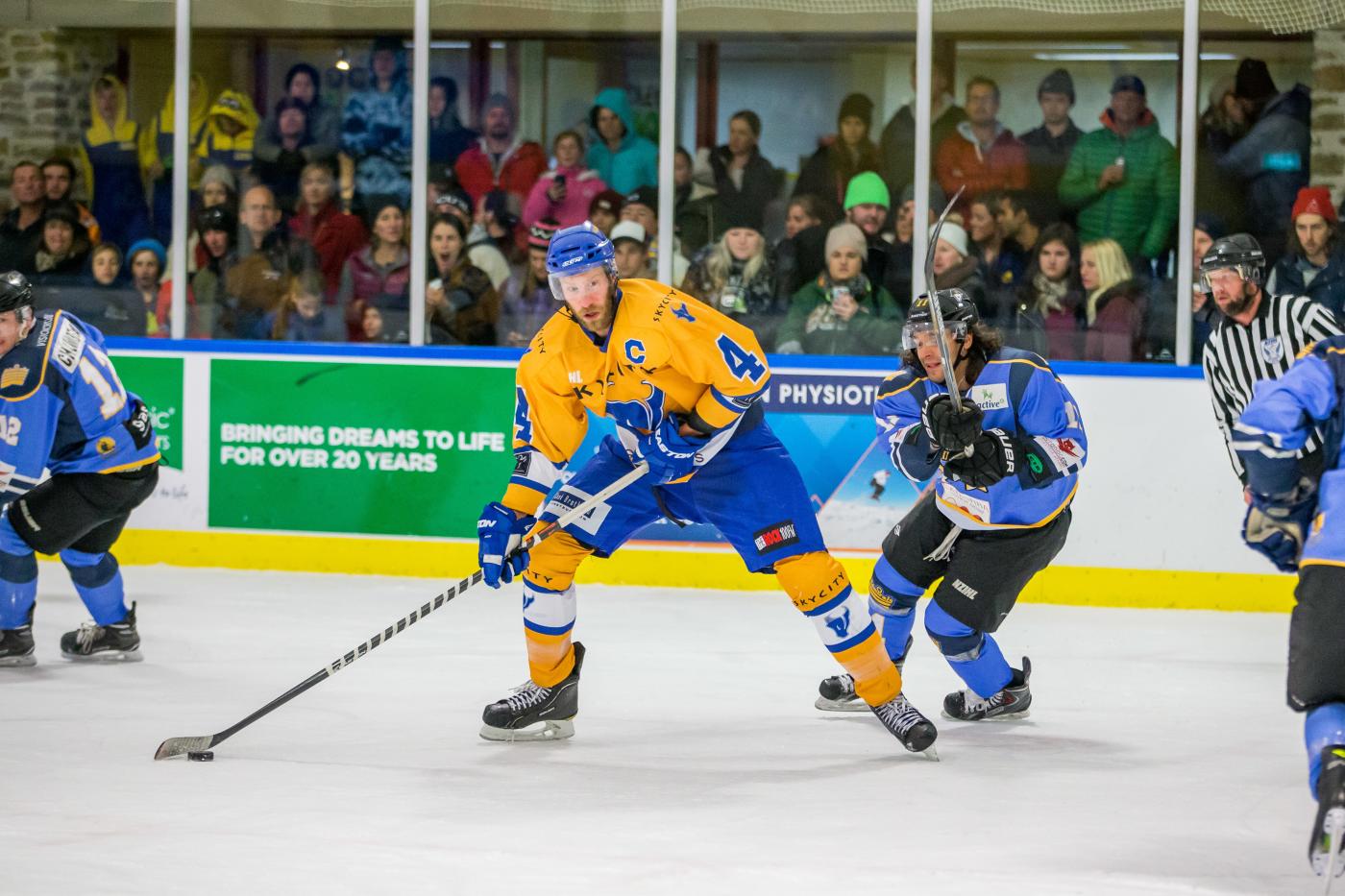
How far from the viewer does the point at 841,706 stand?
167 inches

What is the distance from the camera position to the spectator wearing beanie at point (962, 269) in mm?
6285

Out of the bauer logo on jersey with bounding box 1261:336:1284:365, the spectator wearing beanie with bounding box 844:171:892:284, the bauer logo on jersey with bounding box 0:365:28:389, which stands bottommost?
the bauer logo on jersey with bounding box 0:365:28:389

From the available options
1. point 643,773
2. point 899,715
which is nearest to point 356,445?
point 643,773

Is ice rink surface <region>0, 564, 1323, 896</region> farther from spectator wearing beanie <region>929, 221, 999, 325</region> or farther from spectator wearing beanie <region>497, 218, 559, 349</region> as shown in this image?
spectator wearing beanie <region>497, 218, 559, 349</region>

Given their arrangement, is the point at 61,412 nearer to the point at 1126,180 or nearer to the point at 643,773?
the point at 643,773

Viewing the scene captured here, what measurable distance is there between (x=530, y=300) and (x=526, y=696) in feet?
9.92

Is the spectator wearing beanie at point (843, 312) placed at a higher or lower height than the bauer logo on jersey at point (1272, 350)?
higher

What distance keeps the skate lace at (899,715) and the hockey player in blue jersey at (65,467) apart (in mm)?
2208

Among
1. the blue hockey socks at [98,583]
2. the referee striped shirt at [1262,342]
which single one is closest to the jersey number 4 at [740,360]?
the referee striped shirt at [1262,342]

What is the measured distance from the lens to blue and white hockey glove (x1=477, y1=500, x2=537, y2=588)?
359cm

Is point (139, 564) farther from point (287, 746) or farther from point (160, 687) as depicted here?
point (287, 746)

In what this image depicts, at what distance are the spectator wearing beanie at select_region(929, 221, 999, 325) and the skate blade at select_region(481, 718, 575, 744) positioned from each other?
2.93 meters

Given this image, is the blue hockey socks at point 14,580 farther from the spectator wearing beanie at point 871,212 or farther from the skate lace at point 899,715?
the spectator wearing beanie at point 871,212

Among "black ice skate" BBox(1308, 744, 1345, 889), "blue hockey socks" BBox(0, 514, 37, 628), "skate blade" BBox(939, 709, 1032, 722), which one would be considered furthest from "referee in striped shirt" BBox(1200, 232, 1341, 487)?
"blue hockey socks" BBox(0, 514, 37, 628)
